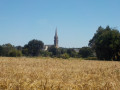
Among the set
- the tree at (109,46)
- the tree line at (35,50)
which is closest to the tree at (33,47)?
the tree line at (35,50)

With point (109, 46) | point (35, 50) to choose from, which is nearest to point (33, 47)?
point (35, 50)

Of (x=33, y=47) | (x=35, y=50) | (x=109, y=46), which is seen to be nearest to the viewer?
(x=109, y=46)

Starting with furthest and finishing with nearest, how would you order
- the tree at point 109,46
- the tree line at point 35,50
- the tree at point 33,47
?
1. the tree at point 33,47
2. the tree line at point 35,50
3. the tree at point 109,46

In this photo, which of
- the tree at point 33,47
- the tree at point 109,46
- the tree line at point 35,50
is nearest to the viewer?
the tree at point 109,46

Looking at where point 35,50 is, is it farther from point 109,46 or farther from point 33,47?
point 109,46

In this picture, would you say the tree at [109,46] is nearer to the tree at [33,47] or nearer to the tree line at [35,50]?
the tree line at [35,50]

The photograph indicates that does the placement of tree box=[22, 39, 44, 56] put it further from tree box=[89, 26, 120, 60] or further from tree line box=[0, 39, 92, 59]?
tree box=[89, 26, 120, 60]

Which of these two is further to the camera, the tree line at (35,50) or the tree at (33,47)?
the tree at (33,47)

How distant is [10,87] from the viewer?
17.2ft

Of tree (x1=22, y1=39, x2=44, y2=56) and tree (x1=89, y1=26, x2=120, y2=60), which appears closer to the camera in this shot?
tree (x1=89, y1=26, x2=120, y2=60)

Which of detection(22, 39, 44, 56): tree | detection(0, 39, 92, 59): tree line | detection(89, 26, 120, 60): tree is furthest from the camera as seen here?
detection(22, 39, 44, 56): tree

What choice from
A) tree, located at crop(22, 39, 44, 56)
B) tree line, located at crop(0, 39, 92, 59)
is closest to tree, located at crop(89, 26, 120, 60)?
tree line, located at crop(0, 39, 92, 59)

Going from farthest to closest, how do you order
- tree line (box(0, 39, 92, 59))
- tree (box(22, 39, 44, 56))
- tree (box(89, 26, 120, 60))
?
tree (box(22, 39, 44, 56))
tree line (box(0, 39, 92, 59))
tree (box(89, 26, 120, 60))

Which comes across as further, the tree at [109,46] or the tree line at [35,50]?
the tree line at [35,50]
